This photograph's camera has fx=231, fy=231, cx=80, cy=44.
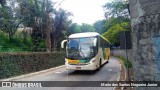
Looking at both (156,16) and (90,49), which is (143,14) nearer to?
(156,16)

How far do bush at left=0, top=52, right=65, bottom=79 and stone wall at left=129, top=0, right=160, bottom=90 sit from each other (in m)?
9.74

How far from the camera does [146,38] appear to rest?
6.59 m

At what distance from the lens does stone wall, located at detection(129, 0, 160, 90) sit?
6.30 meters

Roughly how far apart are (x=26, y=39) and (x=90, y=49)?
2417cm

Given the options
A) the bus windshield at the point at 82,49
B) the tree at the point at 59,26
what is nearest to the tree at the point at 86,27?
the tree at the point at 59,26

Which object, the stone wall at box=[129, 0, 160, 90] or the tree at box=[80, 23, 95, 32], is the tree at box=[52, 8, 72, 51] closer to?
the stone wall at box=[129, 0, 160, 90]

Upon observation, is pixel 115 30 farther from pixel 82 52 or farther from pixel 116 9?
pixel 82 52

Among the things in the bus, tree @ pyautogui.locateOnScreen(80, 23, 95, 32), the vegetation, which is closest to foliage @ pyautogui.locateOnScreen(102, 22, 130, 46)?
the vegetation

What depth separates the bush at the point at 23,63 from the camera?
1452 centimetres

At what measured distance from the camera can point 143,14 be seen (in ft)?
21.8

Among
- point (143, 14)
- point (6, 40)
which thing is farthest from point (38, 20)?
point (143, 14)

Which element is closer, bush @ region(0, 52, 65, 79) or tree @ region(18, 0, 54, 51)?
bush @ region(0, 52, 65, 79)

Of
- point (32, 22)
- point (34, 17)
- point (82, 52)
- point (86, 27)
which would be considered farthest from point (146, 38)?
point (86, 27)

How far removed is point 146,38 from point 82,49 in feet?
33.3
